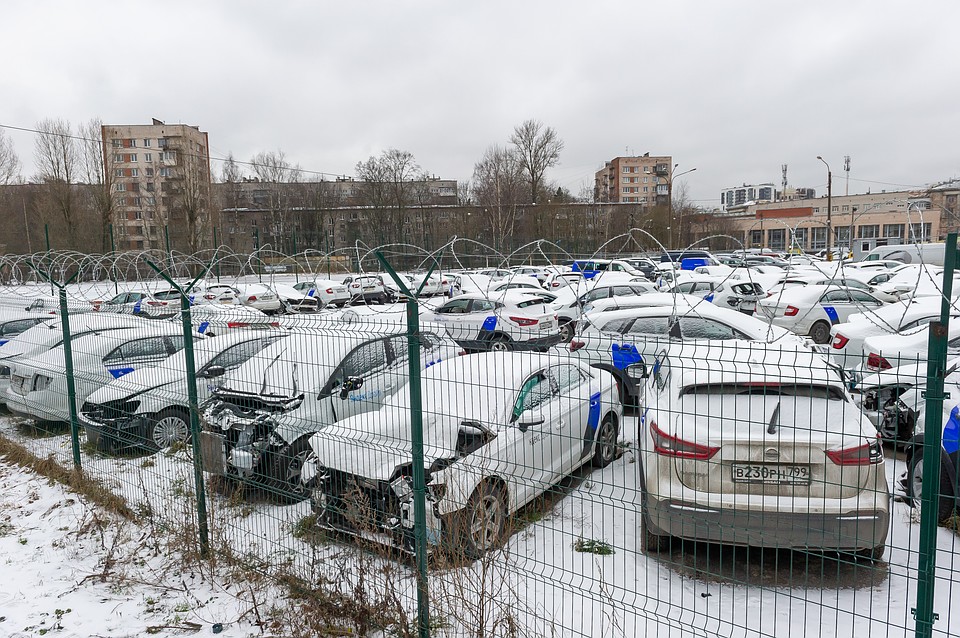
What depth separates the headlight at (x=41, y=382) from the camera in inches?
317

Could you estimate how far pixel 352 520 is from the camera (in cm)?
397

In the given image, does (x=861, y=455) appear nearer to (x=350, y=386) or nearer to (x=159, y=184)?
(x=350, y=386)

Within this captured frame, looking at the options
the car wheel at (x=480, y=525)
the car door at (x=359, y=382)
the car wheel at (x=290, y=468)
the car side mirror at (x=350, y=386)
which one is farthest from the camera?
the car side mirror at (x=350, y=386)

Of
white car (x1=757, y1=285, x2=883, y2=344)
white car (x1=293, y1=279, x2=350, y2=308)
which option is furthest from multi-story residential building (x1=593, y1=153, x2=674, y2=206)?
white car (x1=757, y1=285, x2=883, y2=344)

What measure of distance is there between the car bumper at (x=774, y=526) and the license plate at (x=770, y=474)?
15 cm

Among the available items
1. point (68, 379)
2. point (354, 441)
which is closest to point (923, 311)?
point (354, 441)

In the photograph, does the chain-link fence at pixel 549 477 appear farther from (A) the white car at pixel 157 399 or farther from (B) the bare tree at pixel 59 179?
(B) the bare tree at pixel 59 179

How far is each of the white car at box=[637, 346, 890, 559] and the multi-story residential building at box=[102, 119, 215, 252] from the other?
47.2m

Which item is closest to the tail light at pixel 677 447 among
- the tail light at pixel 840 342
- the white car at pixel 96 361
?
the white car at pixel 96 361

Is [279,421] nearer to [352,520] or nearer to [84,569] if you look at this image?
[352,520]

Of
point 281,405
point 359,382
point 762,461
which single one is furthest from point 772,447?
point 281,405

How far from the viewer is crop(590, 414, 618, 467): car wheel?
11.0 feet

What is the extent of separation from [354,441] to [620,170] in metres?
112

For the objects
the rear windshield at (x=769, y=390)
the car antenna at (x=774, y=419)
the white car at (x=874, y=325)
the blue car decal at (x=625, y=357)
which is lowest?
the white car at (x=874, y=325)
